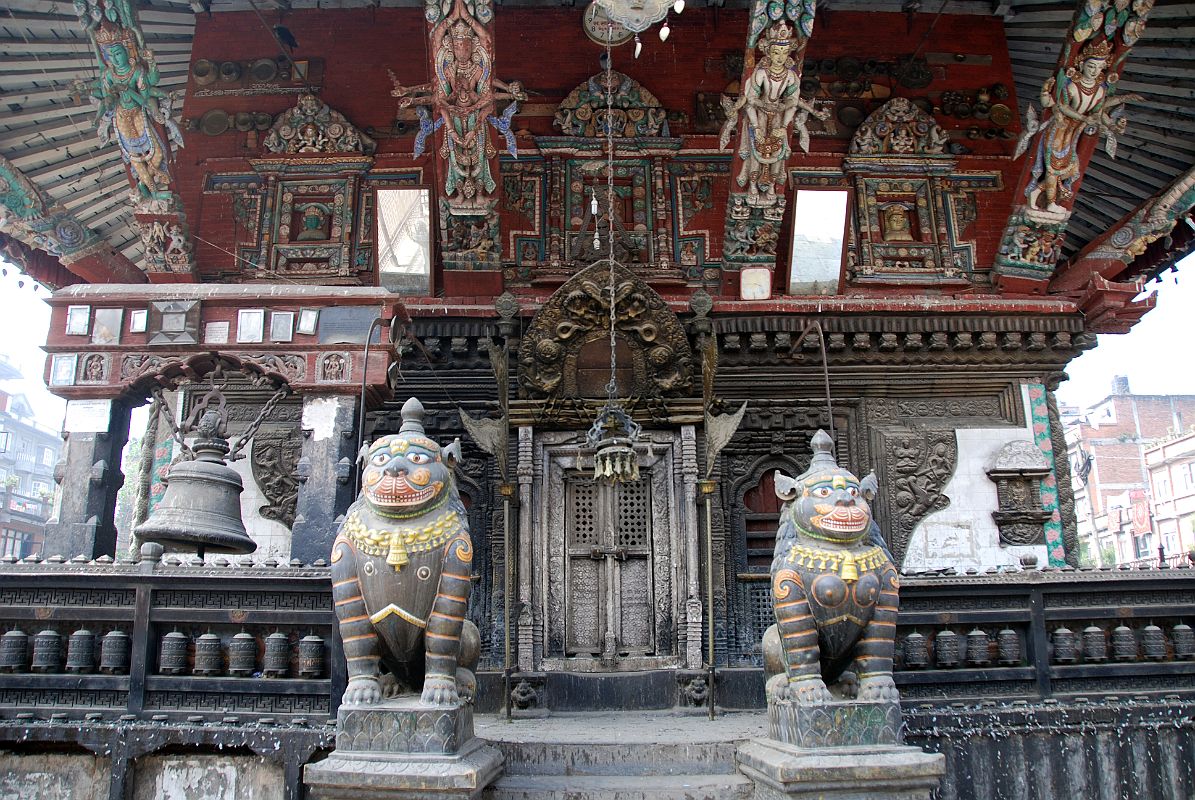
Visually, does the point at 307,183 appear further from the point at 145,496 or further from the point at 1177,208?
the point at 1177,208

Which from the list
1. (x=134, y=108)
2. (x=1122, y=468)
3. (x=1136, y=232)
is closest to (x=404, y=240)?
(x=134, y=108)

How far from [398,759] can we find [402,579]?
2.93ft

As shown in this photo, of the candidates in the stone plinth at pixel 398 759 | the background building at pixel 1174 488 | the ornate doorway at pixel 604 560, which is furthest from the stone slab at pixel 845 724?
the background building at pixel 1174 488

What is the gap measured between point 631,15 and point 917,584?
20.4 feet

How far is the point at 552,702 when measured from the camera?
26.2 ft

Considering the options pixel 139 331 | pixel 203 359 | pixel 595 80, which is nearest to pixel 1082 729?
pixel 203 359

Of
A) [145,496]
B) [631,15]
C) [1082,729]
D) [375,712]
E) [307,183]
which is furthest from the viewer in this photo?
[307,183]

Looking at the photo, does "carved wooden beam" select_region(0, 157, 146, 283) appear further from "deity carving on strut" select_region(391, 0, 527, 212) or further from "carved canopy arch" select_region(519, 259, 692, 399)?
"carved canopy arch" select_region(519, 259, 692, 399)

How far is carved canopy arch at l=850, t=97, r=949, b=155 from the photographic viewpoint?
10.7m

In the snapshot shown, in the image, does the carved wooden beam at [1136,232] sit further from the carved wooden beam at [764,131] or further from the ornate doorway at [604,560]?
the ornate doorway at [604,560]

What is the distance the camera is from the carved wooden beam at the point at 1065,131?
8992mm

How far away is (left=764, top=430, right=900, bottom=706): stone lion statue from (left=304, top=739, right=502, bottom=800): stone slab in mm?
1758

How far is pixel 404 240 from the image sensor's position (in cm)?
1012

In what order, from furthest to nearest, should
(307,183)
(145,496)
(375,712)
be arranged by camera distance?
(307,183), (145,496), (375,712)
